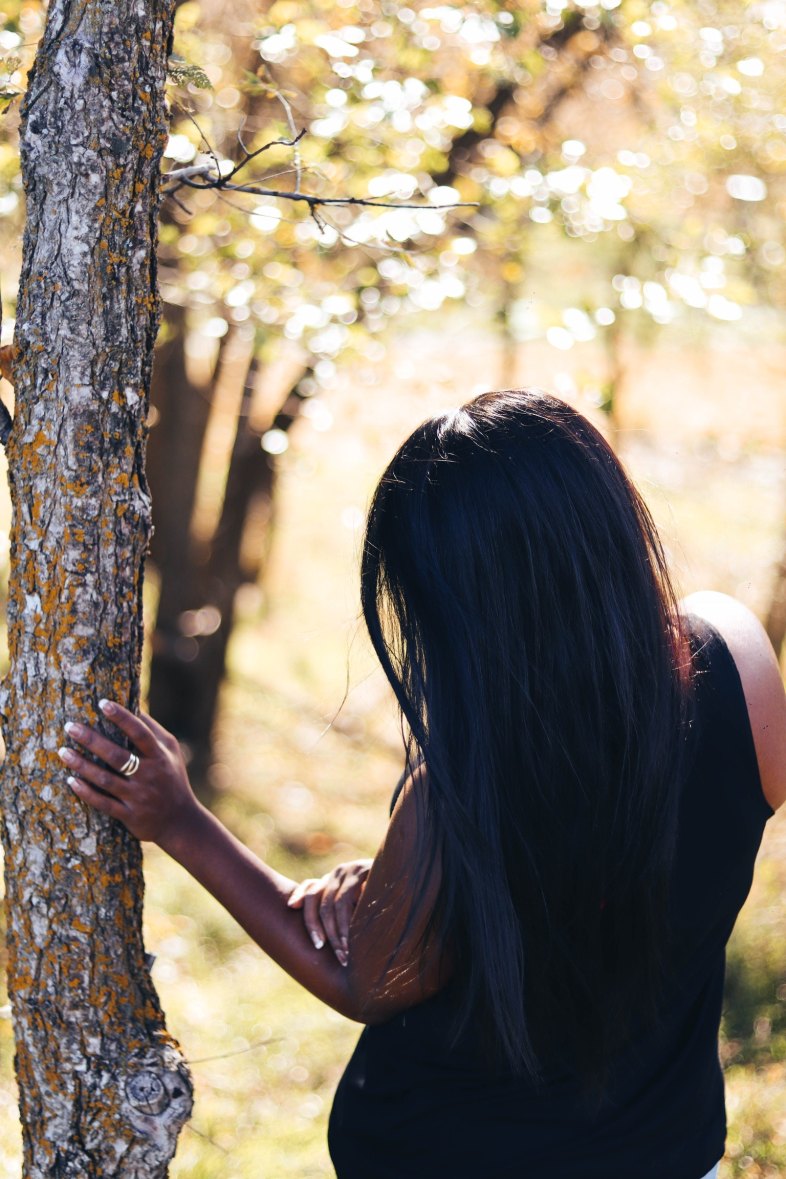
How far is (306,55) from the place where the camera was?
11.8 ft

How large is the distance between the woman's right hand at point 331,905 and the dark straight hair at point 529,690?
244mm

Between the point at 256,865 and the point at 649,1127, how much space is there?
74 cm

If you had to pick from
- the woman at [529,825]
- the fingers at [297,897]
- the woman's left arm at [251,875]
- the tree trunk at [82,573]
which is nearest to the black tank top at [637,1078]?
the woman at [529,825]

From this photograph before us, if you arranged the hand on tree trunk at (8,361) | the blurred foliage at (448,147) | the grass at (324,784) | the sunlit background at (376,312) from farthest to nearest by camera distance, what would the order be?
the grass at (324,784) → the sunlit background at (376,312) → the blurred foliage at (448,147) → the hand on tree trunk at (8,361)

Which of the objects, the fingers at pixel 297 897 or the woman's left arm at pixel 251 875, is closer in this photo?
the woman's left arm at pixel 251 875

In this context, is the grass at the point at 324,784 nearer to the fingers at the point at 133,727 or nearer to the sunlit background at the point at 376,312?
the sunlit background at the point at 376,312

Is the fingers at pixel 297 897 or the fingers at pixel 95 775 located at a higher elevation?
the fingers at pixel 95 775

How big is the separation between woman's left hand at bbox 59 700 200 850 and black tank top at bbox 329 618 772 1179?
0.49m

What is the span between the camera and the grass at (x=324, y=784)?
3332mm

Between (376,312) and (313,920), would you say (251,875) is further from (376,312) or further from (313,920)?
(376,312)

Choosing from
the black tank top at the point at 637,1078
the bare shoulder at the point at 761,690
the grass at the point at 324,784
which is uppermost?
the bare shoulder at the point at 761,690

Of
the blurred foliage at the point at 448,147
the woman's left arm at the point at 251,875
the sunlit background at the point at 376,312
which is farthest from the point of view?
the sunlit background at the point at 376,312

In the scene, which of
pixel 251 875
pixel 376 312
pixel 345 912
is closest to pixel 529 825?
pixel 345 912

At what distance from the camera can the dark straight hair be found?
137 centimetres
